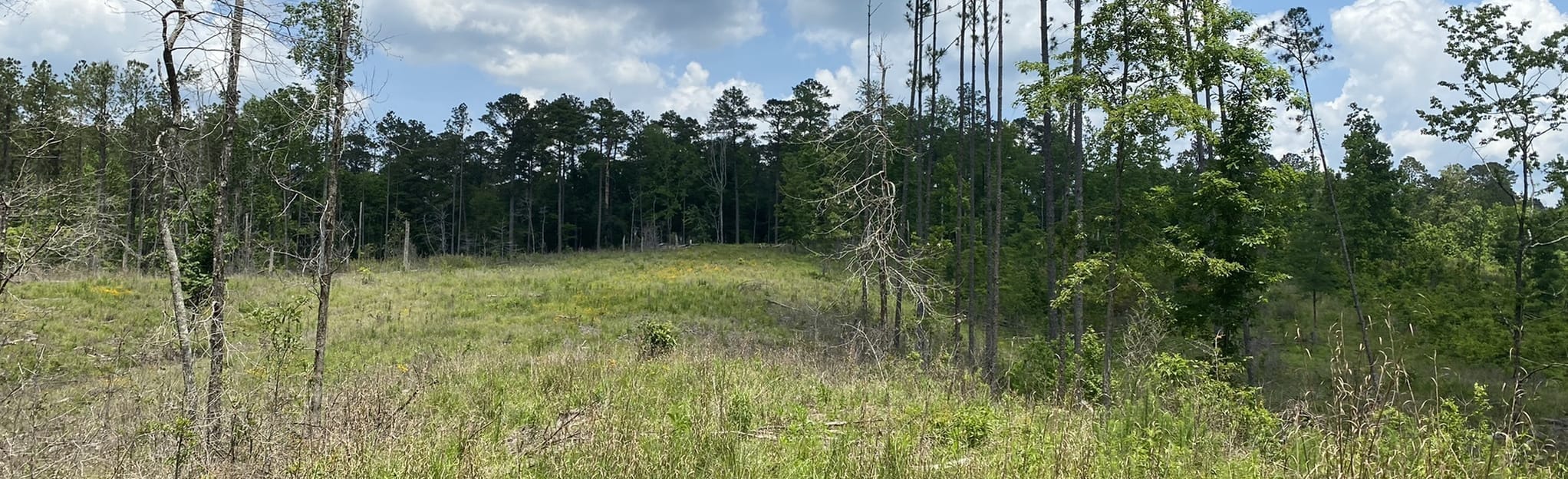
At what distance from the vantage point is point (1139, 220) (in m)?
11.8

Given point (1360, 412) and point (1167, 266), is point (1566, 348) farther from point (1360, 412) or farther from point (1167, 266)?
point (1360, 412)

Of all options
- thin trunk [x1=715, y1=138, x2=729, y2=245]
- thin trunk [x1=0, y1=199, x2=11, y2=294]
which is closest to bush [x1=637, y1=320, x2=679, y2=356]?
thin trunk [x1=0, y1=199, x2=11, y2=294]

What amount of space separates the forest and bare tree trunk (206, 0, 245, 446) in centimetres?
3

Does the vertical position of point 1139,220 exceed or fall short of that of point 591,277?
it exceeds it

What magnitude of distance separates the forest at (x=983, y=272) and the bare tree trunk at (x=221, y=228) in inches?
1.0

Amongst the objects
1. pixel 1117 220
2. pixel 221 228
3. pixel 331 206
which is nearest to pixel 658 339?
pixel 331 206

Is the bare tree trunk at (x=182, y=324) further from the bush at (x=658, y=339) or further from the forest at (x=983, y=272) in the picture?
the bush at (x=658, y=339)

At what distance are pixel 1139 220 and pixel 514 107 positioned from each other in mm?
53239

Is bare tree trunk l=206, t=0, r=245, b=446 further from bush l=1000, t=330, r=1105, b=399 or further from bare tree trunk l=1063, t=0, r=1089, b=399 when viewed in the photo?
bush l=1000, t=330, r=1105, b=399

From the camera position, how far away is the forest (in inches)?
212

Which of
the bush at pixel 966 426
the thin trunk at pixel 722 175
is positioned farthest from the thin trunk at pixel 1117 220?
the thin trunk at pixel 722 175

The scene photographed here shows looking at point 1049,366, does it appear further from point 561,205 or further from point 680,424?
point 561,205

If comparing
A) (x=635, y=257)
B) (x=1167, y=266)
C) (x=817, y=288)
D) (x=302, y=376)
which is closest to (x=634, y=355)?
(x=302, y=376)


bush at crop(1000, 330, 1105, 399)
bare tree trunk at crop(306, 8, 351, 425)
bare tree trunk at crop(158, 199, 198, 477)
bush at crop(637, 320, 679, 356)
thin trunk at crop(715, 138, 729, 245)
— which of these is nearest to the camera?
bare tree trunk at crop(158, 199, 198, 477)
